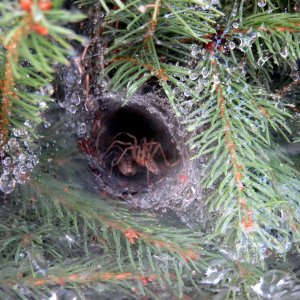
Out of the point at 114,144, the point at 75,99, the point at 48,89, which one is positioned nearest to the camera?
the point at 48,89

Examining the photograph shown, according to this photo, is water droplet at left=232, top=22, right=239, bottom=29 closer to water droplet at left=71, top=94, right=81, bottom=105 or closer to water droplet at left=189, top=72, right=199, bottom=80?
water droplet at left=189, top=72, right=199, bottom=80

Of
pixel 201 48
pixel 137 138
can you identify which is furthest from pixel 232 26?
pixel 137 138

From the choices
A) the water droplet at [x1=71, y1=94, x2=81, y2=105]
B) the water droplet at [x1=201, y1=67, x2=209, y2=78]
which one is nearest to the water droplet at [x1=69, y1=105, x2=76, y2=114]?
the water droplet at [x1=71, y1=94, x2=81, y2=105]

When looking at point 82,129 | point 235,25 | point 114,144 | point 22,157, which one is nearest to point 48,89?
point 22,157

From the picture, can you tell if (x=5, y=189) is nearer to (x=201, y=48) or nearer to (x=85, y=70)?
(x=85, y=70)

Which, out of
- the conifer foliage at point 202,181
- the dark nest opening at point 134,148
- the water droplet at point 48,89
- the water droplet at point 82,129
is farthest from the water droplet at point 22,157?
the dark nest opening at point 134,148

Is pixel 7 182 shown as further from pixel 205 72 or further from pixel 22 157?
pixel 205 72

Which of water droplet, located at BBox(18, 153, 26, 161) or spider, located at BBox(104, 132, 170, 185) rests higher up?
water droplet, located at BBox(18, 153, 26, 161)

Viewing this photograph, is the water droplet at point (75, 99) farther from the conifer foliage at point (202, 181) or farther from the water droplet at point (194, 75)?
the water droplet at point (194, 75)
